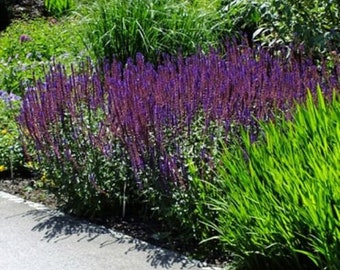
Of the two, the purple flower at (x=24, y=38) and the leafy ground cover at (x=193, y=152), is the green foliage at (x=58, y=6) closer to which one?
the purple flower at (x=24, y=38)

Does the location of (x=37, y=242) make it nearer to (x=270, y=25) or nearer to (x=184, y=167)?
(x=184, y=167)

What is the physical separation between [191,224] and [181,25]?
4476 mm

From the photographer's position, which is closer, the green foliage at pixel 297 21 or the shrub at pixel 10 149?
the shrub at pixel 10 149

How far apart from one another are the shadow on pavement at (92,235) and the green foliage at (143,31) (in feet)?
11.2

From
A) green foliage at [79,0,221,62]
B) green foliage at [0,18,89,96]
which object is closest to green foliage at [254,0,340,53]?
green foliage at [79,0,221,62]

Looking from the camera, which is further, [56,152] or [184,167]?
[56,152]

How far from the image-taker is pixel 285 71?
19.5 ft

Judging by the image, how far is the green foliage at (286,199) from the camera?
140 inches

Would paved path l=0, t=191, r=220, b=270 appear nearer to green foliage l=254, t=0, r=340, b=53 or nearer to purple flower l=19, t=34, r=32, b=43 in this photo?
green foliage l=254, t=0, r=340, b=53

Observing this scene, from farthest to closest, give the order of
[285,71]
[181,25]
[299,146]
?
[181,25] → [285,71] → [299,146]

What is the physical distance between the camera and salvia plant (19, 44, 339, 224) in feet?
15.6

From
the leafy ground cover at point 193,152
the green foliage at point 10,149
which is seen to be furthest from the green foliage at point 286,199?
the green foliage at point 10,149

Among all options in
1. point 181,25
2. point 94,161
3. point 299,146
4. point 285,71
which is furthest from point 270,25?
point 299,146

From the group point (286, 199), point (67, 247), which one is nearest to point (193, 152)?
point (67, 247)
